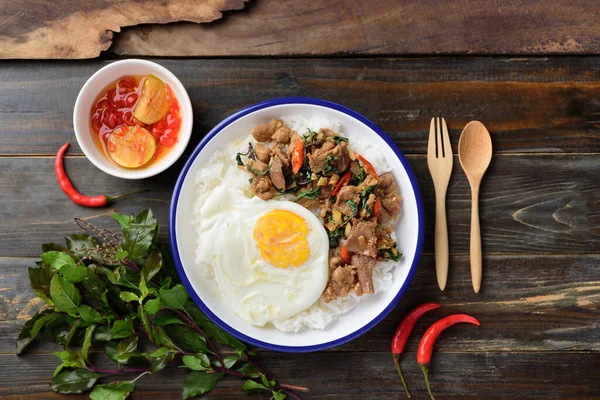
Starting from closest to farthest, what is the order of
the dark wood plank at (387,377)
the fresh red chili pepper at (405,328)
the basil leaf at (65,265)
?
the basil leaf at (65,265), the fresh red chili pepper at (405,328), the dark wood plank at (387,377)

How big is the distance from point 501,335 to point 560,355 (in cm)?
45

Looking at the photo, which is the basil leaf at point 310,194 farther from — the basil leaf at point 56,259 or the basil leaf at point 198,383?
the basil leaf at point 56,259

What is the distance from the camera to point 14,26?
12.0 ft

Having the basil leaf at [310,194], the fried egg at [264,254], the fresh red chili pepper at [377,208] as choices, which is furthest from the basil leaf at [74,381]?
the fresh red chili pepper at [377,208]

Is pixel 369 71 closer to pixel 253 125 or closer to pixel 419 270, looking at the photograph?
pixel 253 125

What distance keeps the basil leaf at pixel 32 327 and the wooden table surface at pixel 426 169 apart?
123mm

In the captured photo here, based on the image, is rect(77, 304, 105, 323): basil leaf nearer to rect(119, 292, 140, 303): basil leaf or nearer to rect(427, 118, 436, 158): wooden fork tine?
rect(119, 292, 140, 303): basil leaf

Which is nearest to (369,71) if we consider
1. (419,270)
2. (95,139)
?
(419,270)

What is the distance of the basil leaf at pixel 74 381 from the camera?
3590 mm

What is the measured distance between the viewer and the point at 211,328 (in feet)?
11.7

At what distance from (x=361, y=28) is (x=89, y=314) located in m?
2.65

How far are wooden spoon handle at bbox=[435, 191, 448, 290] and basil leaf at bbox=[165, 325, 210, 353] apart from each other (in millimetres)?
1677

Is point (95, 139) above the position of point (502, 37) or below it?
below

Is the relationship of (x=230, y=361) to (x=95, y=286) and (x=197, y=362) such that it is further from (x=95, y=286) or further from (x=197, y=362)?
(x=95, y=286)
